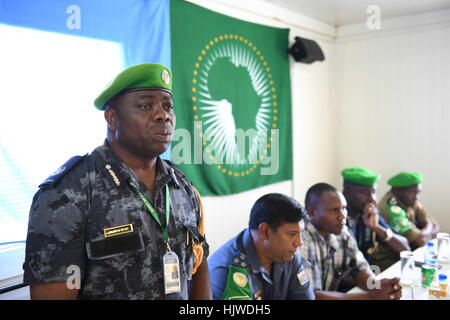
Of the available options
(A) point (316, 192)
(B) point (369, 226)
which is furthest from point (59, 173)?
(B) point (369, 226)

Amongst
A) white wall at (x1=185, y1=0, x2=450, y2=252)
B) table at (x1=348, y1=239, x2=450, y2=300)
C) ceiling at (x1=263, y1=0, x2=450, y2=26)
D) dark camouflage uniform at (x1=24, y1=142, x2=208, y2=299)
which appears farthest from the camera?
white wall at (x1=185, y1=0, x2=450, y2=252)

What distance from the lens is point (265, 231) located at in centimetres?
166

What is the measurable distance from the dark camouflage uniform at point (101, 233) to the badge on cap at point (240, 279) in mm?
427

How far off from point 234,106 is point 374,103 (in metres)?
2.05

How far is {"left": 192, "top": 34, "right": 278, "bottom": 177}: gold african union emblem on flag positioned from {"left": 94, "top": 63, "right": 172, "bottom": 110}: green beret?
154cm

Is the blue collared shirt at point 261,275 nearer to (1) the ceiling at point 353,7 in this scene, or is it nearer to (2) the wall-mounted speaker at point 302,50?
(2) the wall-mounted speaker at point 302,50

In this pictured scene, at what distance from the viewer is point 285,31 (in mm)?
3535

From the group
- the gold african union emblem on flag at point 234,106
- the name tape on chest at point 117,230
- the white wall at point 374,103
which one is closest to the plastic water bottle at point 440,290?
the name tape on chest at point 117,230

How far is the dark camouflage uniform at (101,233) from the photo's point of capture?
0.91 metres

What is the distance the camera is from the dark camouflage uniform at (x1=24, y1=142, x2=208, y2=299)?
906 mm

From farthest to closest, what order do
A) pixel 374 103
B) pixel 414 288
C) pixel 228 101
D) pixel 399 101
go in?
pixel 374 103
pixel 399 101
pixel 228 101
pixel 414 288

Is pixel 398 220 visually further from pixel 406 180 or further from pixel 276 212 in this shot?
pixel 276 212

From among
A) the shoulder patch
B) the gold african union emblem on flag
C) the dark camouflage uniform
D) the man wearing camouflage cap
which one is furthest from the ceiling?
the dark camouflage uniform

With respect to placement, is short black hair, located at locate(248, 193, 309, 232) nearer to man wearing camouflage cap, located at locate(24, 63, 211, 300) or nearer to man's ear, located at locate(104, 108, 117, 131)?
man wearing camouflage cap, located at locate(24, 63, 211, 300)
